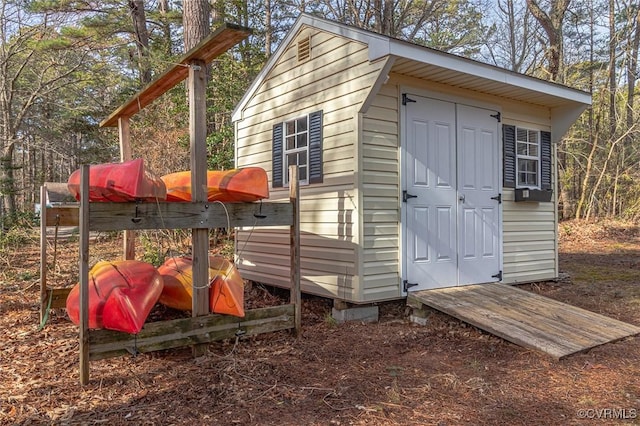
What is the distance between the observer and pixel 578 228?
12.5m

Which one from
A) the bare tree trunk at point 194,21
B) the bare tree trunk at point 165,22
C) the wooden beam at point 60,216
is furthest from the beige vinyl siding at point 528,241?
the bare tree trunk at point 165,22

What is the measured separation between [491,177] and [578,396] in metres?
3.32

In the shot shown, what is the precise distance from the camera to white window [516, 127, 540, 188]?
6.03 metres

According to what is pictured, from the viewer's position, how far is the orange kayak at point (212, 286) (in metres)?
3.53

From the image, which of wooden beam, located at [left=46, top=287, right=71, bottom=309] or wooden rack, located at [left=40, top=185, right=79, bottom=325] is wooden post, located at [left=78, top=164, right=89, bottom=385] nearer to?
wooden rack, located at [left=40, top=185, right=79, bottom=325]

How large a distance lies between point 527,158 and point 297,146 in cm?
327

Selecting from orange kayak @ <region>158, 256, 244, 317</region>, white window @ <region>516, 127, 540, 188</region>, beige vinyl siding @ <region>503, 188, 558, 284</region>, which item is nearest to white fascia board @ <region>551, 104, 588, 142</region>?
white window @ <region>516, 127, 540, 188</region>

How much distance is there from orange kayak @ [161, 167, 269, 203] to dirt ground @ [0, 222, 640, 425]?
4.13 ft

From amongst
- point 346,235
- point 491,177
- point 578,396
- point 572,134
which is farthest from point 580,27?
point 578,396

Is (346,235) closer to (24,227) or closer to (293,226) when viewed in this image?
(293,226)

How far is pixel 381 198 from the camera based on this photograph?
464 centimetres

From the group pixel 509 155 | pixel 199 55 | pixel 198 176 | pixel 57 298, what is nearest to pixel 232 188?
pixel 198 176

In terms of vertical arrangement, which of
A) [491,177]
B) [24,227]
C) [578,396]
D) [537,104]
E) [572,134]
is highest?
[572,134]

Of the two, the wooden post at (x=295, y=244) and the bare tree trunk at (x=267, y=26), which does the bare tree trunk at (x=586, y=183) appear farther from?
the wooden post at (x=295, y=244)
